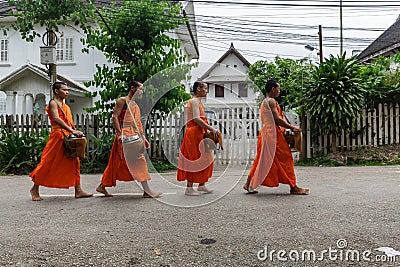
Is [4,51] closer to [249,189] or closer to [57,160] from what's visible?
[57,160]

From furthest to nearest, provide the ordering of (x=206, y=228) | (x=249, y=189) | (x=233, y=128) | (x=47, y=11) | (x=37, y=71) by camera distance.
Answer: (x=37, y=71)
(x=233, y=128)
(x=47, y=11)
(x=249, y=189)
(x=206, y=228)

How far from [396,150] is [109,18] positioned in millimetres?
7762

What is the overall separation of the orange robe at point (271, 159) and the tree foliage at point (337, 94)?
4432mm

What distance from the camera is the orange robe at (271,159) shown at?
19.2ft

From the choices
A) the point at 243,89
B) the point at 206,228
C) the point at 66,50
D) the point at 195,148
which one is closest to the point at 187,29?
the point at 66,50

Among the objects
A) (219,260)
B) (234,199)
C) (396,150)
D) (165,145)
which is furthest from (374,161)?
(219,260)

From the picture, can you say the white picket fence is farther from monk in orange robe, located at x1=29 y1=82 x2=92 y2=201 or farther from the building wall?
monk in orange robe, located at x1=29 y1=82 x2=92 y2=201

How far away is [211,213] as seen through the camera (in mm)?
4867

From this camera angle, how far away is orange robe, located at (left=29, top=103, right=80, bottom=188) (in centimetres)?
583

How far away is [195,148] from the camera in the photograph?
6047mm

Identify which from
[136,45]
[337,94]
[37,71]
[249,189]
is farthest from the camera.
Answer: [37,71]

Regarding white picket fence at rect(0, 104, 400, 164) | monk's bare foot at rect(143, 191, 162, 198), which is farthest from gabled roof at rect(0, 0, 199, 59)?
monk's bare foot at rect(143, 191, 162, 198)

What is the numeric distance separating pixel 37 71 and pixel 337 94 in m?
11.9

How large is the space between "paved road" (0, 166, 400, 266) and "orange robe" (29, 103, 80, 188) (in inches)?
11.1
